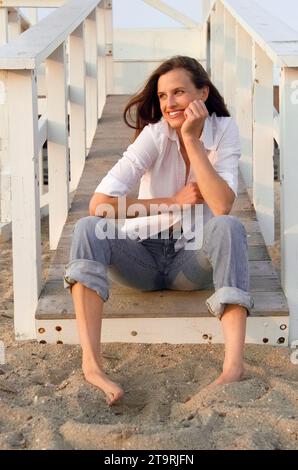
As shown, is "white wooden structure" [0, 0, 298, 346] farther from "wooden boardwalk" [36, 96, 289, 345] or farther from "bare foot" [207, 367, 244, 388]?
"bare foot" [207, 367, 244, 388]

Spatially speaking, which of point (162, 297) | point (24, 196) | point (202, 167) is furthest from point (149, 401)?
point (24, 196)

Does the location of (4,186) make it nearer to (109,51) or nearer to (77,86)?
(77,86)

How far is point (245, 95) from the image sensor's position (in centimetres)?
467

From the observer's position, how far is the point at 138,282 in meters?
3.00

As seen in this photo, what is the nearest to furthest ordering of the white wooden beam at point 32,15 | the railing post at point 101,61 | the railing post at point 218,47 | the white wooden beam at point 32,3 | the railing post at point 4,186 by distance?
the railing post at point 4,186
the railing post at point 218,47
the railing post at point 101,61
the white wooden beam at point 32,3
the white wooden beam at point 32,15

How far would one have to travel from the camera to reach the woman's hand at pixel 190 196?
2.84 meters

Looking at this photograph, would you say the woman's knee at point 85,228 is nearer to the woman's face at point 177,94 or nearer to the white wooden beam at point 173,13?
the woman's face at point 177,94

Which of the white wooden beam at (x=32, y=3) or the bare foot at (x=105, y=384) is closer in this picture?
the bare foot at (x=105, y=384)

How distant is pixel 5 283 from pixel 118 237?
1.49m

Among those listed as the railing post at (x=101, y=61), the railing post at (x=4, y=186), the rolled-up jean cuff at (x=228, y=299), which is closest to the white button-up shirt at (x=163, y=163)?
the rolled-up jean cuff at (x=228, y=299)

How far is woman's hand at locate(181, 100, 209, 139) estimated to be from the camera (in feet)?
9.02

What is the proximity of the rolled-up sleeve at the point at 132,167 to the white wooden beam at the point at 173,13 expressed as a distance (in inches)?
208

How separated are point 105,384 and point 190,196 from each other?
706 millimetres
